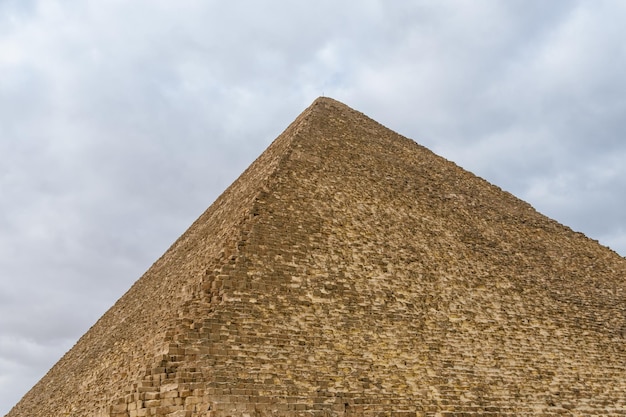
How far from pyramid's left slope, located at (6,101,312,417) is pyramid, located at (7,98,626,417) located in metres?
0.11

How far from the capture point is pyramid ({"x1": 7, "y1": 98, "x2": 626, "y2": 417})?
13.5 meters

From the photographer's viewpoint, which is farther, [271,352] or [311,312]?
[311,312]

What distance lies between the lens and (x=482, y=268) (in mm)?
20500

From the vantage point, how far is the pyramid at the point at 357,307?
44.2 feet

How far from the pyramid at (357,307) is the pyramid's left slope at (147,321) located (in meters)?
0.11

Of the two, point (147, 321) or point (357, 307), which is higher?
point (147, 321)

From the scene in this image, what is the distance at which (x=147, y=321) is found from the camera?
784 inches

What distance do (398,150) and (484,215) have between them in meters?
4.10

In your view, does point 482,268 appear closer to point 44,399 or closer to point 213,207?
point 213,207

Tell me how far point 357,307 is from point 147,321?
286 inches

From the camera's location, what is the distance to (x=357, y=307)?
1600 cm

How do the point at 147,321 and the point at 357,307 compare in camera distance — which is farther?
the point at 147,321

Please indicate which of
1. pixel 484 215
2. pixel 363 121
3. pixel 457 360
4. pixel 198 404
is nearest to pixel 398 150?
pixel 363 121

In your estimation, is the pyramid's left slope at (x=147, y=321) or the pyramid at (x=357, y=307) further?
the pyramid's left slope at (x=147, y=321)
